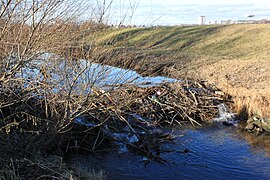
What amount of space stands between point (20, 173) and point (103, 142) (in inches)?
113

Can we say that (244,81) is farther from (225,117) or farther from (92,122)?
(92,122)

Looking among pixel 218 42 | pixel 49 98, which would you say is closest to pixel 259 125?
pixel 49 98

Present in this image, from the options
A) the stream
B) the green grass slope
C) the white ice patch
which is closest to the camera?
the stream

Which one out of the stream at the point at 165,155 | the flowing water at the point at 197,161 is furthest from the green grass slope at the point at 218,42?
the stream at the point at 165,155

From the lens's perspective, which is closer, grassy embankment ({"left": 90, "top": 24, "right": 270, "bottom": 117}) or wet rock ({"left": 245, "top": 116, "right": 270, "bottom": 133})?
grassy embankment ({"left": 90, "top": 24, "right": 270, "bottom": 117})

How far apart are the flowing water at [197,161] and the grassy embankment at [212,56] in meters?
1.88

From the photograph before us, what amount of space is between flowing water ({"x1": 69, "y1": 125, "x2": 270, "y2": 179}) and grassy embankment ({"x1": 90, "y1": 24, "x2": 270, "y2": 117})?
74.1 inches

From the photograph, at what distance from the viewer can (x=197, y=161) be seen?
7.20 metres

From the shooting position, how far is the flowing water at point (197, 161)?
21.6ft

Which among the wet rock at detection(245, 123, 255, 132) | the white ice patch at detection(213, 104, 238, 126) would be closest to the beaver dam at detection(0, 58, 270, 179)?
the white ice patch at detection(213, 104, 238, 126)

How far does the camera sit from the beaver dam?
566 cm

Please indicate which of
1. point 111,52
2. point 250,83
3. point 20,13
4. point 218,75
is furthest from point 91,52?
point 218,75

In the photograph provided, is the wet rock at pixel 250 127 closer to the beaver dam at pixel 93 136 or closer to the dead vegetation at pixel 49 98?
the beaver dam at pixel 93 136

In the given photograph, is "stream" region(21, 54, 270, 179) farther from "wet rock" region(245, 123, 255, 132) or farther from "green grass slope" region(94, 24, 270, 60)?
"green grass slope" region(94, 24, 270, 60)
